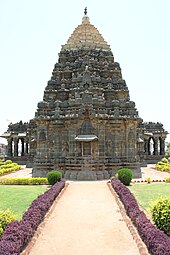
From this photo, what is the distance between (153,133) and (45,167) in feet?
96.5

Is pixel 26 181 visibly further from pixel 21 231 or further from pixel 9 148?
pixel 9 148

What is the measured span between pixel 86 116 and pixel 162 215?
18129mm

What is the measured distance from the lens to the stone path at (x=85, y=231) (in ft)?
28.7

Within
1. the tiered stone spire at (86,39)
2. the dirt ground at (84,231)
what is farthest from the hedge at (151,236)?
the tiered stone spire at (86,39)

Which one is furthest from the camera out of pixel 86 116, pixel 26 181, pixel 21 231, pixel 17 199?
pixel 86 116

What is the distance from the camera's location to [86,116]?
90.8 ft

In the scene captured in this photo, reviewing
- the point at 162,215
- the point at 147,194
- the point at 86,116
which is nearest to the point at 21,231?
the point at 162,215

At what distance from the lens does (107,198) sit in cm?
1736

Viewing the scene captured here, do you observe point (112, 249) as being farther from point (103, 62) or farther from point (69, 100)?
point (103, 62)

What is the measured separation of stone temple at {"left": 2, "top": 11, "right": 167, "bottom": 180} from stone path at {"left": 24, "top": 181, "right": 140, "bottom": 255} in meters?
11.0

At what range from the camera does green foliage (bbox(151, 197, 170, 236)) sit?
9.97m

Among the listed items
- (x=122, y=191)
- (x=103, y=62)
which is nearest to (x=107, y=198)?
(x=122, y=191)

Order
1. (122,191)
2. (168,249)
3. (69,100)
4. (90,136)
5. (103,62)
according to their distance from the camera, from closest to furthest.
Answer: (168,249), (122,191), (90,136), (69,100), (103,62)

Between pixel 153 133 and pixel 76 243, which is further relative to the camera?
pixel 153 133
